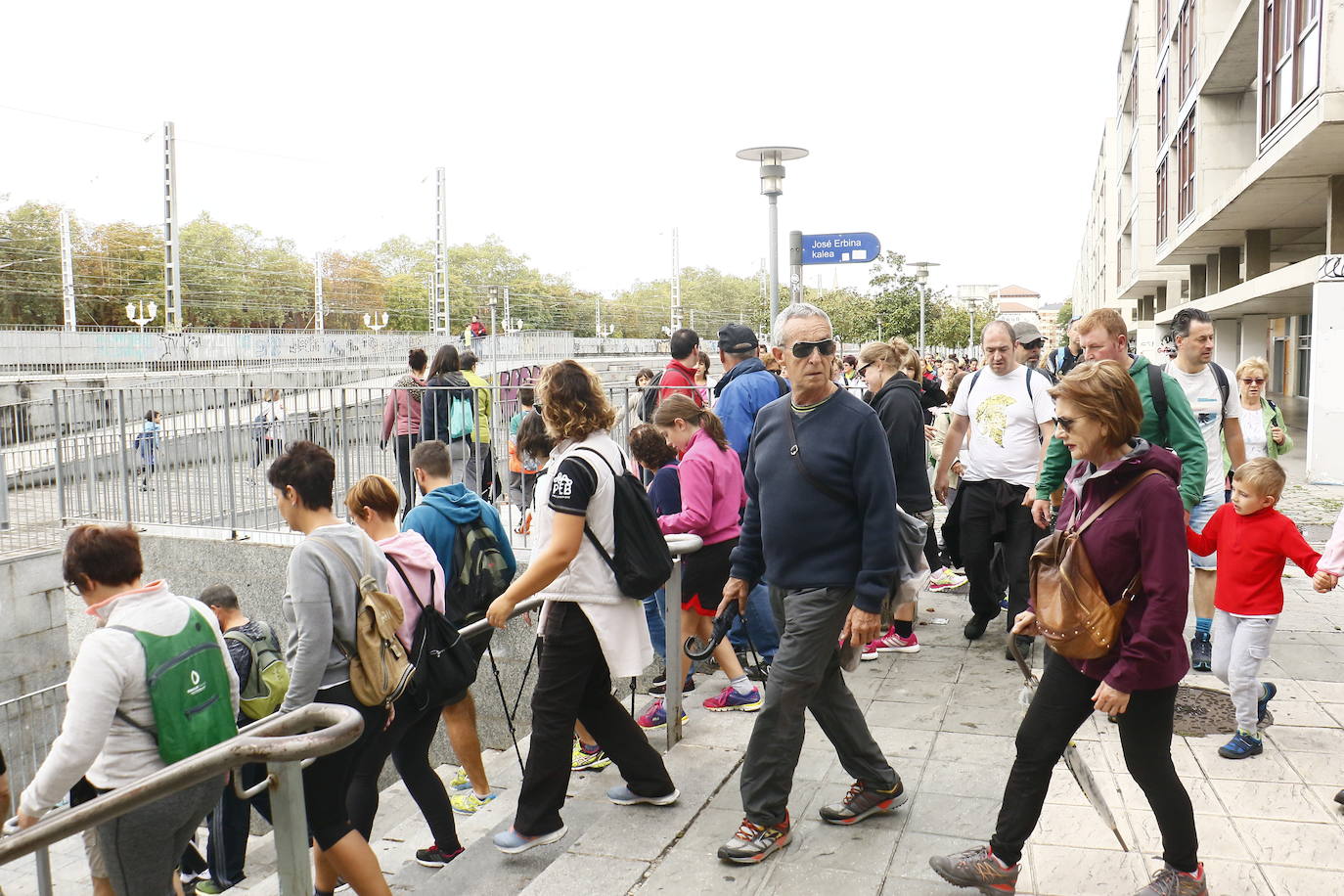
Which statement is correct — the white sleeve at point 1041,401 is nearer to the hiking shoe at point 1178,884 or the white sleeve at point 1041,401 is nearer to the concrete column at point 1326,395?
the hiking shoe at point 1178,884

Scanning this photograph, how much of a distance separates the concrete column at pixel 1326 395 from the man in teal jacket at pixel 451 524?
1460 cm

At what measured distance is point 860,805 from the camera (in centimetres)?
408

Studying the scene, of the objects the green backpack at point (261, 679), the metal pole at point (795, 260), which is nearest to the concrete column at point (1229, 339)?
the metal pole at point (795, 260)

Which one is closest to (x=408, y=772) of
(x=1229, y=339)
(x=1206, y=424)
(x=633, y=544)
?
(x=633, y=544)

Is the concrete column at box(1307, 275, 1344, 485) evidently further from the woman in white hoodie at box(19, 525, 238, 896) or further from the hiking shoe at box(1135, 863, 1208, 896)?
the woman in white hoodie at box(19, 525, 238, 896)

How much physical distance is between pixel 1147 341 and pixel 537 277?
71583 millimetres

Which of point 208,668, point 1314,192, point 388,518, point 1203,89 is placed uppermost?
point 1203,89

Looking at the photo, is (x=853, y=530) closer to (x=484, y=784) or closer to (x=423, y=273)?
(x=484, y=784)


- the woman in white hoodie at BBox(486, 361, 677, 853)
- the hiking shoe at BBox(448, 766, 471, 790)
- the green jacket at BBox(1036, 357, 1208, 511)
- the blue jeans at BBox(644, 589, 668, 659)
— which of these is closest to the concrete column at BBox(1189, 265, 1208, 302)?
the green jacket at BBox(1036, 357, 1208, 511)

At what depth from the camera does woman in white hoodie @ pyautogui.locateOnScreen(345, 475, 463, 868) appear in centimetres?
430

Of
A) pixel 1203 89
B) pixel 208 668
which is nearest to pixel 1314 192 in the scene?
pixel 1203 89

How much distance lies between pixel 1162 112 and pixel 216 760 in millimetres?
36279

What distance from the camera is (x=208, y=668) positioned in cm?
379

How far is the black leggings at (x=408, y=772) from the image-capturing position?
4266 millimetres
